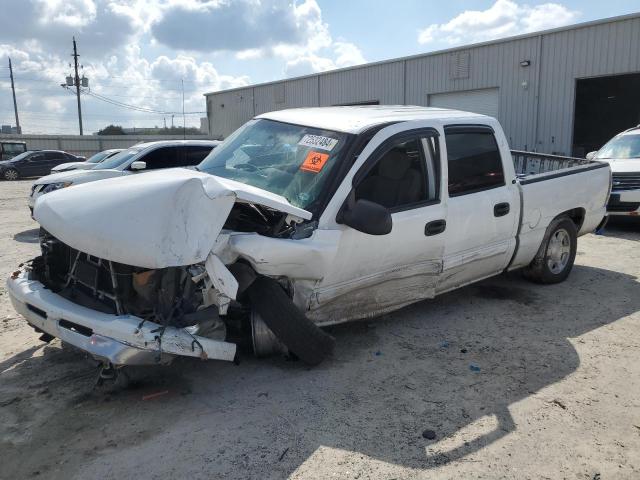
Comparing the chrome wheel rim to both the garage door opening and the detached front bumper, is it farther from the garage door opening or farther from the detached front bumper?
the garage door opening

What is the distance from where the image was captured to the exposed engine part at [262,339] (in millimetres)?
3850

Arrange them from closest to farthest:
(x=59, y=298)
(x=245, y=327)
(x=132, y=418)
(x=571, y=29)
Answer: (x=132, y=418) → (x=59, y=298) → (x=245, y=327) → (x=571, y=29)

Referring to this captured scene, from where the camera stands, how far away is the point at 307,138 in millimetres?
4398

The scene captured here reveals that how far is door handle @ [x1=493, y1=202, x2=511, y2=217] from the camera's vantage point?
5062mm

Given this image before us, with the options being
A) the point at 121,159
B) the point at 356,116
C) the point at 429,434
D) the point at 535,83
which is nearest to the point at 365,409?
the point at 429,434

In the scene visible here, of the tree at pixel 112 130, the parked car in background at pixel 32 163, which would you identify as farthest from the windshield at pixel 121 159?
the tree at pixel 112 130

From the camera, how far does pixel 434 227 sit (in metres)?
4.50

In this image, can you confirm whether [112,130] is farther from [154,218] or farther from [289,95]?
[154,218]

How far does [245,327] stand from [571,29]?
17383 millimetres

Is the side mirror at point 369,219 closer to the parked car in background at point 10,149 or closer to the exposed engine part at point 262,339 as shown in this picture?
the exposed engine part at point 262,339

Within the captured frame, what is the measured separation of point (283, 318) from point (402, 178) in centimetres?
160

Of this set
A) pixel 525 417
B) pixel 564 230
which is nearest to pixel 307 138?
pixel 525 417

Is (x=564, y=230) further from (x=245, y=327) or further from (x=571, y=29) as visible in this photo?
(x=571, y=29)

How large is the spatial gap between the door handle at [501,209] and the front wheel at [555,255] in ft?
3.17
